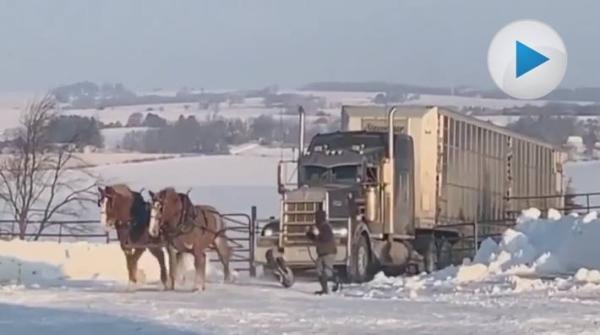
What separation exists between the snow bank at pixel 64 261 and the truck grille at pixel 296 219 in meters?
6.32

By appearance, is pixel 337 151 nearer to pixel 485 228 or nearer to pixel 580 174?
pixel 485 228

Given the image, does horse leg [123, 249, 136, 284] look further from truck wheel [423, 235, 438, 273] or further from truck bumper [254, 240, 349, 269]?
truck wheel [423, 235, 438, 273]

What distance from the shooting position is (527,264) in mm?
30188

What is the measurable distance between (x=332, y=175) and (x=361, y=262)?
2272 millimetres

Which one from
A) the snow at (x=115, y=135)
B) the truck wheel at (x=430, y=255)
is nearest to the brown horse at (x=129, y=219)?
the truck wheel at (x=430, y=255)

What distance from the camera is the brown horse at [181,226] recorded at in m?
25.2

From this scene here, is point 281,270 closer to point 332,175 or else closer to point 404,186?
point 332,175

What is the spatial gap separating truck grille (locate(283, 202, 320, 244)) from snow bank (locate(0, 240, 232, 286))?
6.32 m

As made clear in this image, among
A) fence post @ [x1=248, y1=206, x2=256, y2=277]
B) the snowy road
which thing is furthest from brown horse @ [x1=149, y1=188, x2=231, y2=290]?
fence post @ [x1=248, y1=206, x2=256, y2=277]

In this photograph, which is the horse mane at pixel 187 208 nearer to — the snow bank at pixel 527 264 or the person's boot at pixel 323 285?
the person's boot at pixel 323 285

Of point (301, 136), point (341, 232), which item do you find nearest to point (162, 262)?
point (341, 232)

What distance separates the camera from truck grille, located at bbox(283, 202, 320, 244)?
30906mm

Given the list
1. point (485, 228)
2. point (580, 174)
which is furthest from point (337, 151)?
point (580, 174)

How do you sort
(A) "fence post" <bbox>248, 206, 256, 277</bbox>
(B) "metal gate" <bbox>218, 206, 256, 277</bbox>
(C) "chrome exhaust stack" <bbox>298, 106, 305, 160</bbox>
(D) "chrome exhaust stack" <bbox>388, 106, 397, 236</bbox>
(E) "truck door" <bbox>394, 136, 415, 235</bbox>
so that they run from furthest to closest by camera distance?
(B) "metal gate" <bbox>218, 206, 256, 277</bbox> → (A) "fence post" <bbox>248, 206, 256, 277</bbox> → (E) "truck door" <bbox>394, 136, 415, 235</bbox> → (C) "chrome exhaust stack" <bbox>298, 106, 305, 160</bbox> → (D) "chrome exhaust stack" <bbox>388, 106, 397, 236</bbox>
